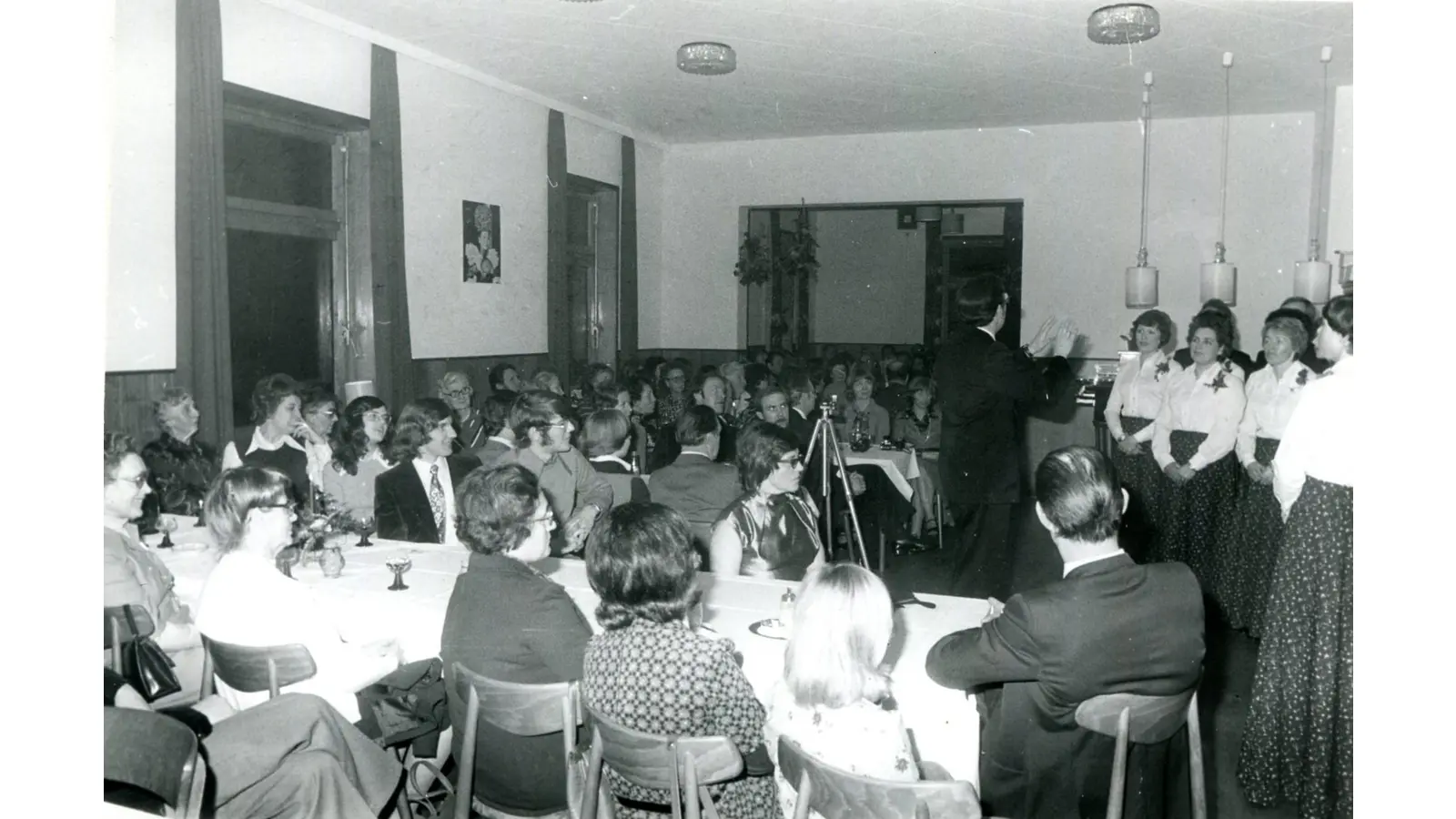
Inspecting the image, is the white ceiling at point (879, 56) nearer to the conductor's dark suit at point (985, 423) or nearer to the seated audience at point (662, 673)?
the conductor's dark suit at point (985, 423)

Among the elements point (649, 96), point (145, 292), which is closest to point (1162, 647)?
point (145, 292)

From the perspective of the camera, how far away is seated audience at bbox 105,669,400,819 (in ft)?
7.09

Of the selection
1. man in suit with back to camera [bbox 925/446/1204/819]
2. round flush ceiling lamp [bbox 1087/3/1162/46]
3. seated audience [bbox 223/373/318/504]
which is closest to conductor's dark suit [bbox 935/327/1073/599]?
round flush ceiling lamp [bbox 1087/3/1162/46]

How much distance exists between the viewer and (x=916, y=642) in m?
2.35

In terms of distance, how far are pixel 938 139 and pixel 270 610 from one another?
25.5 feet

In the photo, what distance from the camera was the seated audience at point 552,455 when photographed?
3941 millimetres

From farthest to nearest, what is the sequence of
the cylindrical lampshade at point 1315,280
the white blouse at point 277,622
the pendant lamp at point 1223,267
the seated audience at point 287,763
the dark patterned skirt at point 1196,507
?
1. the pendant lamp at point 1223,267
2. the cylindrical lampshade at point 1315,280
3. the dark patterned skirt at point 1196,507
4. the white blouse at point 277,622
5. the seated audience at point 287,763

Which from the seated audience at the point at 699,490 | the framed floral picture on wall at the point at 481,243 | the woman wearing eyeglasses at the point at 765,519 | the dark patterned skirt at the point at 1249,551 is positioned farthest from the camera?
the framed floral picture on wall at the point at 481,243

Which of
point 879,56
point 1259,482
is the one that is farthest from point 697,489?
point 879,56

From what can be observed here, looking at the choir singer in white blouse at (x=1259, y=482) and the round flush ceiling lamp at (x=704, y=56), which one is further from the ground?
the round flush ceiling lamp at (x=704, y=56)

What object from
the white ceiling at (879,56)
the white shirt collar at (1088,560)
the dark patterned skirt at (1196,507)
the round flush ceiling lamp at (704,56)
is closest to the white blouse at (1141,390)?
the dark patterned skirt at (1196,507)

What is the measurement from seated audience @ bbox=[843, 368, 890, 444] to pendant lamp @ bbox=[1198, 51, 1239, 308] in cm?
220

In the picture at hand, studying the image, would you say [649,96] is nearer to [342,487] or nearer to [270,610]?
[342,487]

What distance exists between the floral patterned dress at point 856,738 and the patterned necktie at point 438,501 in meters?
2.40
